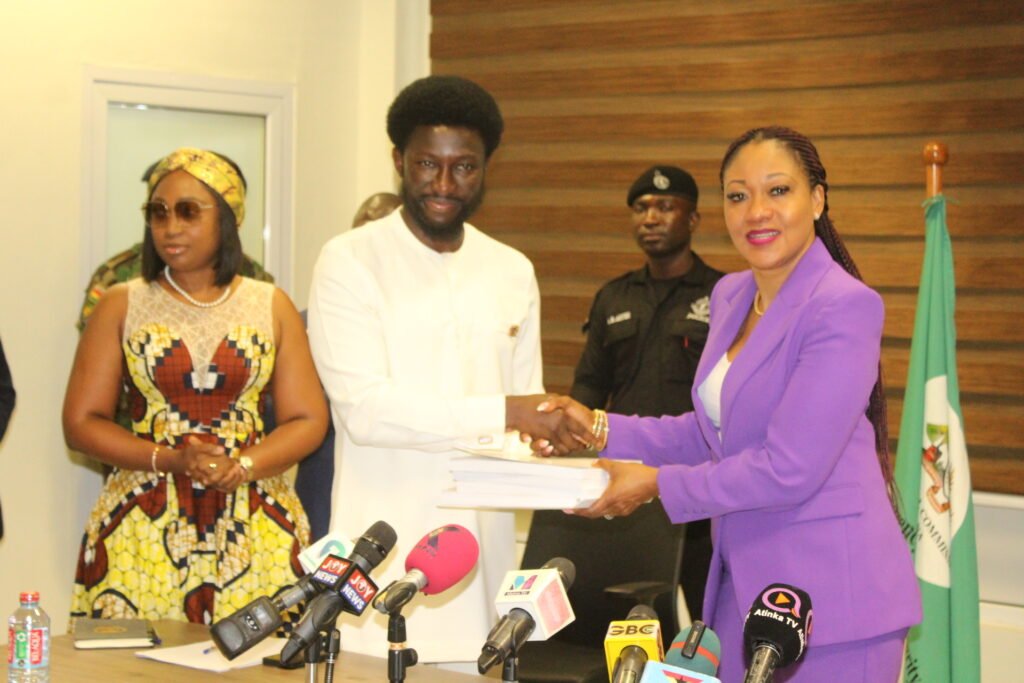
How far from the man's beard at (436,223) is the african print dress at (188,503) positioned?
0.84 metres

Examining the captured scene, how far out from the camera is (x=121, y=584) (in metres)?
3.66

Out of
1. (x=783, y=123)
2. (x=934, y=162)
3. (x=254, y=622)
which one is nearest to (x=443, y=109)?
(x=254, y=622)

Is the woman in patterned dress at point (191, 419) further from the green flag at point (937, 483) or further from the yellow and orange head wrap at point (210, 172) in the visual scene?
the green flag at point (937, 483)

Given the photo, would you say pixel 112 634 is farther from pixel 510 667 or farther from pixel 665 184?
pixel 665 184

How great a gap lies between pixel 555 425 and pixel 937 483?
1.79 metres

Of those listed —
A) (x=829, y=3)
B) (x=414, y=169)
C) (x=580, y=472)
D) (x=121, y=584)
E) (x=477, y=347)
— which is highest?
(x=829, y=3)

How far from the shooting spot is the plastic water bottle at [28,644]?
2662 millimetres

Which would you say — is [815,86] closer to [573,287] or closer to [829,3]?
[829,3]

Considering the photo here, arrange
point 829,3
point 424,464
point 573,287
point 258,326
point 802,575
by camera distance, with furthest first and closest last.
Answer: point 573,287 → point 829,3 → point 258,326 → point 424,464 → point 802,575

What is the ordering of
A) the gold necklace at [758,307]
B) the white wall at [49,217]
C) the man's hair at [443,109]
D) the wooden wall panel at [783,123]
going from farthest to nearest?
the white wall at [49,217] < the wooden wall panel at [783,123] < the man's hair at [443,109] < the gold necklace at [758,307]

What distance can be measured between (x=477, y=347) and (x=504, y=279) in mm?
219

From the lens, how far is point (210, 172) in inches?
157

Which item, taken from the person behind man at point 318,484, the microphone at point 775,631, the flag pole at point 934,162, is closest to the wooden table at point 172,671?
the microphone at point 775,631

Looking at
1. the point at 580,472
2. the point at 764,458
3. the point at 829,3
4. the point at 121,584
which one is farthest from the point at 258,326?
the point at 829,3
